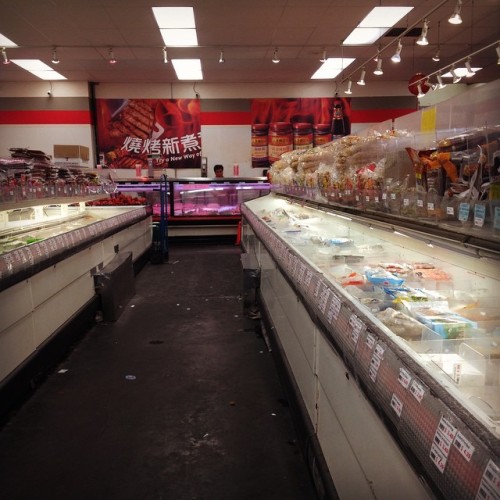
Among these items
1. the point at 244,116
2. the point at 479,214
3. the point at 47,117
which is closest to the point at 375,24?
the point at 244,116

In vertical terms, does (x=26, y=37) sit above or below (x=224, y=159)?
above

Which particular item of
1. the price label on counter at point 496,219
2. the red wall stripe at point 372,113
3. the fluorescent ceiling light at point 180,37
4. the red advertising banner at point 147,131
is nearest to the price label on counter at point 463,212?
the price label on counter at point 496,219

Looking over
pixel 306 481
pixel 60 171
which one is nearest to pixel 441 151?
pixel 306 481

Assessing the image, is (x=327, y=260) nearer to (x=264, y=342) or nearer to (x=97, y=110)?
(x=264, y=342)

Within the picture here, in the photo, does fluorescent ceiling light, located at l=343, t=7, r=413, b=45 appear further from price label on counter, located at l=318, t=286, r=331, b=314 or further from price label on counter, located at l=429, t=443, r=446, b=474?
price label on counter, located at l=429, t=443, r=446, b=474

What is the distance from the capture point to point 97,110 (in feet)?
35.3

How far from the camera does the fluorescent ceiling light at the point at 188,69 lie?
29.8 feet

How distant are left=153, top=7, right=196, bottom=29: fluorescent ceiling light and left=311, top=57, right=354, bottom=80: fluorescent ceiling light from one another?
10.5ft

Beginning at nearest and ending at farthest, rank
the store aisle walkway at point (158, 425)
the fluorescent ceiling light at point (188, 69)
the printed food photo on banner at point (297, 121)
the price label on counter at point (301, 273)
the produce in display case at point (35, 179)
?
the store aisle walkway at point (158, 425), the price label on counter at point (301, 273), the produce in display case at point (35, 179), the fluorescent ceiling light at point (188, 69), the printed food photo on banner at point (297, 121)

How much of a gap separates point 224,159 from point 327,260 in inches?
348

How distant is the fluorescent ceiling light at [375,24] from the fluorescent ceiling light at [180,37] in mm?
2567

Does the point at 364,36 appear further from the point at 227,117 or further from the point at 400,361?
the point at 400,361

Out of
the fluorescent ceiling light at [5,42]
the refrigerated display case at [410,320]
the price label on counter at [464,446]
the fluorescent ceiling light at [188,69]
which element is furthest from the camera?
the fluorescent ceiling light at [188,69]

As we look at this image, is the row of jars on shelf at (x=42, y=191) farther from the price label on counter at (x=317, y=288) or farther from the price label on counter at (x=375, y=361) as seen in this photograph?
the price label on counter at (x=375, y=361)
